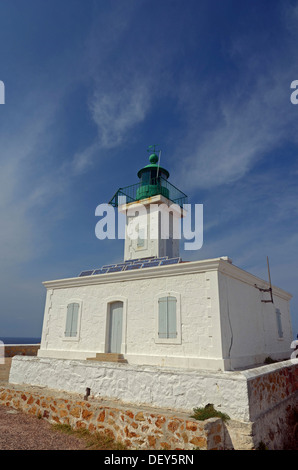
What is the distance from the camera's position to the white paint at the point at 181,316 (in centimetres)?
966

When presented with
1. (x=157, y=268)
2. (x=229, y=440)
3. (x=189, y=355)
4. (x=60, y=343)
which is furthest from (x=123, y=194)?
(x=229, y=440)

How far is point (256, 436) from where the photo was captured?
258 inches

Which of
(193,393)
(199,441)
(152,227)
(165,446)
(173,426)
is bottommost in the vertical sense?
(165,446)

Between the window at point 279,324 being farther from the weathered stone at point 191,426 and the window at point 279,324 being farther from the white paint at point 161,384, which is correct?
the weathered stone at point 191,426

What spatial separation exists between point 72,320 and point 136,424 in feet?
22.8

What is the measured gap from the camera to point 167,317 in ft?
34.5

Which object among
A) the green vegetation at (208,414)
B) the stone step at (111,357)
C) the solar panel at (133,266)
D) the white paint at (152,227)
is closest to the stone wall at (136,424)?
the green vegetation at (208,414)

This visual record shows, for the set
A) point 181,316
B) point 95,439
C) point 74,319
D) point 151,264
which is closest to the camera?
point 95,439

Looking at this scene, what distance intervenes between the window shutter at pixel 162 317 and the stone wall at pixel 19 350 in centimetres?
910

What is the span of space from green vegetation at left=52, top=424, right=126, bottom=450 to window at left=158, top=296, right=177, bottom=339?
3.89 meters

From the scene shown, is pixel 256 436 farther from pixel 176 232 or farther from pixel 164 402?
pixel 176 232

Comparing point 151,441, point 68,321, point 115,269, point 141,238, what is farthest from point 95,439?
point 141,238

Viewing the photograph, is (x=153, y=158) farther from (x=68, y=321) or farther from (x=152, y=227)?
(x=68, y=321)

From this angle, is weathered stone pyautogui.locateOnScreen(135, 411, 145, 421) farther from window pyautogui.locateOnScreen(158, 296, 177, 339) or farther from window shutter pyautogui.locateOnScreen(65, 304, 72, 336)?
window shutter pyautogui.locateOnScreen(65, 304, 72, 336)
